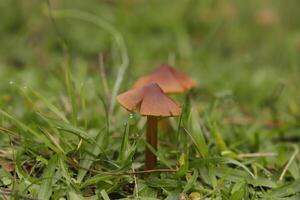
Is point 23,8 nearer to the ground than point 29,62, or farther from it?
farther from it

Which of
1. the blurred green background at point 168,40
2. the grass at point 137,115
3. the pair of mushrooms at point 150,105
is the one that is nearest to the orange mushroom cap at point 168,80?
the grass at point 137,115

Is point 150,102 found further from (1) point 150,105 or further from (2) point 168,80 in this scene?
(2) point 168,80

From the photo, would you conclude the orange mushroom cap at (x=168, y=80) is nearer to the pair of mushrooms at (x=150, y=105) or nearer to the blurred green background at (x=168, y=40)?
the pair of mushrooms at (x=150, y=105)

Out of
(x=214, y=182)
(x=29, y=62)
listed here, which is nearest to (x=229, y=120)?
(x=214, y=182)

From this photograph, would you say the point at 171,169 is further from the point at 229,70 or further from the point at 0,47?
the point at 0,47

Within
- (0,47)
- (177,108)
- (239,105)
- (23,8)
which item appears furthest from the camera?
(23,8)

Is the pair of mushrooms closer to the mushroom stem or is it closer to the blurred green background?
the mushroom stem

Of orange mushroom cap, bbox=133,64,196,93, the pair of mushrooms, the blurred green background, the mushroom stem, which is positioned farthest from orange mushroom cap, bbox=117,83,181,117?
the blurred green background

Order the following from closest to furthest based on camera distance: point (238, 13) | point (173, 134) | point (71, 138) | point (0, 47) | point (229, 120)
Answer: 1. point (71, 138)
2. point (173, 134)
3. point (229, 120)
4. point (0, 47)
5. point (238, 13)
